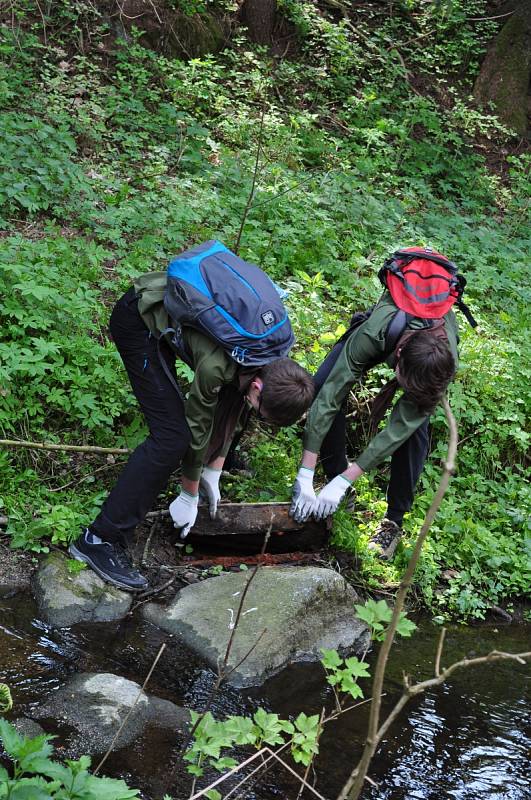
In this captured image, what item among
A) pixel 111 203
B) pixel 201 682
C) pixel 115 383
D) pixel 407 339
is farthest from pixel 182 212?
pixel 201 682

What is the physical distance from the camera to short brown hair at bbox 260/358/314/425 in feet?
11.0

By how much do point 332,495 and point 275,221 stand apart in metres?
3.25

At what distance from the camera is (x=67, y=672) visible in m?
3.34

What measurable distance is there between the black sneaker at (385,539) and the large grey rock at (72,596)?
1.59 metres

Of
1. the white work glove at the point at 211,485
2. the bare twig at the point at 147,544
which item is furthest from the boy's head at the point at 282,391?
the bare twig at the point at 147,544

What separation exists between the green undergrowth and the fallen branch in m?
0.09

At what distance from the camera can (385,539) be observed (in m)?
4.83

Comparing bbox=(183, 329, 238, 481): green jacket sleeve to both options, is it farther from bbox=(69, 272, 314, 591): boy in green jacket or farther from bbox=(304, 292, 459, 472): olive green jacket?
bbox=(304, 292, 459, 472): olive green jacket

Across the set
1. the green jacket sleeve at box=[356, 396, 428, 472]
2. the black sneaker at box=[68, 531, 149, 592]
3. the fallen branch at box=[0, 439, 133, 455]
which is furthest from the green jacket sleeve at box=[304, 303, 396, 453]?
the black sneaker at box=[68, 531, 149, 592]

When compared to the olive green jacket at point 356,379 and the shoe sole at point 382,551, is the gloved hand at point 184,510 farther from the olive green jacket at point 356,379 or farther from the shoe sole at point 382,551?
→ the shoe sole at point 382,551

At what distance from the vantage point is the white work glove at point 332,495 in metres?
4.39

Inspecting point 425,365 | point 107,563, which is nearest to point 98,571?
point 107,563

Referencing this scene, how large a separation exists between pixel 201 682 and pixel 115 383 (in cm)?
201

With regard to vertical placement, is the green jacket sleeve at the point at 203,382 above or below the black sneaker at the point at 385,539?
above
